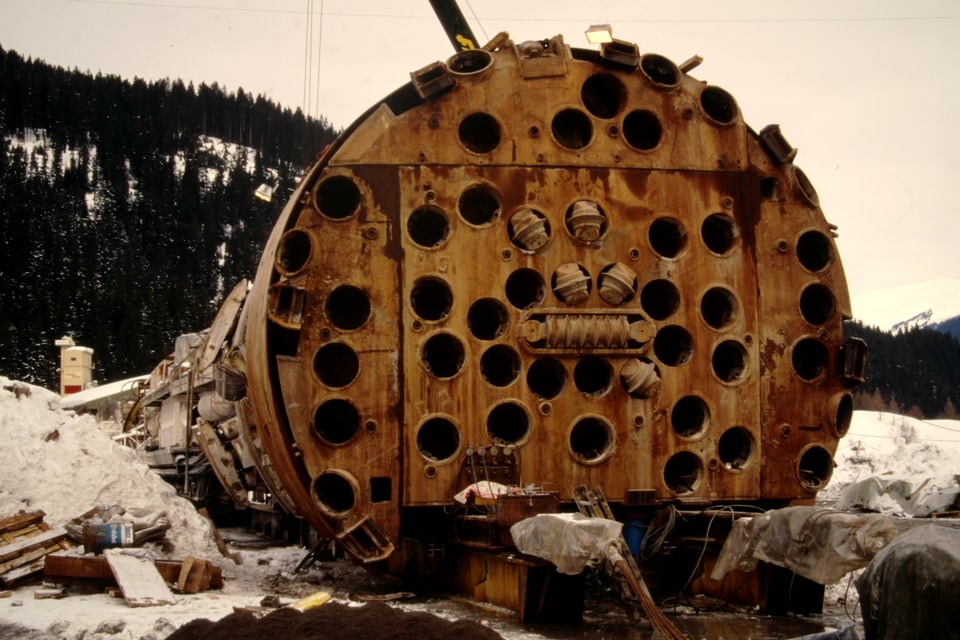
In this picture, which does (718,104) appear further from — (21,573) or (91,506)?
(91,506)

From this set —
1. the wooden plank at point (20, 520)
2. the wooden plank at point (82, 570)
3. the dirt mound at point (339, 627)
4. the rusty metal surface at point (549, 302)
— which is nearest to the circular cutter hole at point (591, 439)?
the rusty metal surface at point (549, 302)

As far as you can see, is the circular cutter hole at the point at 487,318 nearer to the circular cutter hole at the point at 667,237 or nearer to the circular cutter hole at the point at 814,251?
the circular cutter hole at the point at 667,237

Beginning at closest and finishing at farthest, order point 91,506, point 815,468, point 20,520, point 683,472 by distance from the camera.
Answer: point 683,472 → point 815,468 → point 20,520 → point 91,506

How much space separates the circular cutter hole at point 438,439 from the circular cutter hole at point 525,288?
143 centimetres

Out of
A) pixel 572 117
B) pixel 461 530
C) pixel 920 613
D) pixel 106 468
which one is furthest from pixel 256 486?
pixel 920 613

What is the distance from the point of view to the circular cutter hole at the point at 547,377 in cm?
1091

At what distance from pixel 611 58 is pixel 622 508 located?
472 cm

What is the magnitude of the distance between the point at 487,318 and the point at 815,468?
12.8 ft

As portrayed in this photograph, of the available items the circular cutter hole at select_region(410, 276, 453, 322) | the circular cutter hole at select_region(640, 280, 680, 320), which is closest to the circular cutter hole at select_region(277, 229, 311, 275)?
the circular cutter hole at select_region(410, 276, 453, 322)

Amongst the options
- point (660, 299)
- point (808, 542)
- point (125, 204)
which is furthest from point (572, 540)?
point (125, 204)

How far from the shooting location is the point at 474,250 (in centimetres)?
1087

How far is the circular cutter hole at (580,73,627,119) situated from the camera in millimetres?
11562

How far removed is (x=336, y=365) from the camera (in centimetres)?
1105

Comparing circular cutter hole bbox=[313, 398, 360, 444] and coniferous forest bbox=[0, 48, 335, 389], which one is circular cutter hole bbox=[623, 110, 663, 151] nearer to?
circular cutter hole bbox=[313, 398, 360, 444]
